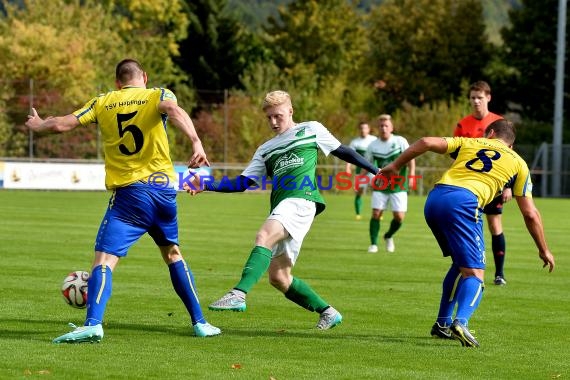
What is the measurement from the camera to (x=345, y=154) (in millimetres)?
9219

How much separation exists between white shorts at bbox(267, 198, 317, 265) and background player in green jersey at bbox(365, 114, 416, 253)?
851 cm

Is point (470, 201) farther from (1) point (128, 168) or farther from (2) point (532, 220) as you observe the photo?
(1) point (128, 168)

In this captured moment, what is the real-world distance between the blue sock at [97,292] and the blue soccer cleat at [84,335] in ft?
0.26

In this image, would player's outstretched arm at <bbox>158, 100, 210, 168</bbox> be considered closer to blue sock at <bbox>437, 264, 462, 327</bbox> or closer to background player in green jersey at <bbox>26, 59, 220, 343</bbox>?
background player in green jersey at <bbox>26, 59, 220, 343</bbox>

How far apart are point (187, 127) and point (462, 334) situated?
8.53 ft

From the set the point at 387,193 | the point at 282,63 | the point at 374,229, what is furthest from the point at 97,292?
the point at 282,63

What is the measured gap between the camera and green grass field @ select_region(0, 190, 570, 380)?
24.5 ft

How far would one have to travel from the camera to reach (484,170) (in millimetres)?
8648

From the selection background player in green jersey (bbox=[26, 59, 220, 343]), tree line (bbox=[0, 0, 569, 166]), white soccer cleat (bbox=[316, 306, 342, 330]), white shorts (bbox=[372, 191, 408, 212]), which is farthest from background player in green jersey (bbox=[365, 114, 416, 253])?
tree line (bbox=[0, 0, 569, 166])

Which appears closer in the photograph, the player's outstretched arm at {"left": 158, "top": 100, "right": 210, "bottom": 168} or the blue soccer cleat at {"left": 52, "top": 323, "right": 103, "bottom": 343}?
the player's outstretched arm at {"left": 158, "top": 100, "right": 210, "bottom": 168}

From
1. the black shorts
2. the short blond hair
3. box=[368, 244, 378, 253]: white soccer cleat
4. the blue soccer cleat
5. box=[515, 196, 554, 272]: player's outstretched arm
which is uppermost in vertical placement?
the short blond hair

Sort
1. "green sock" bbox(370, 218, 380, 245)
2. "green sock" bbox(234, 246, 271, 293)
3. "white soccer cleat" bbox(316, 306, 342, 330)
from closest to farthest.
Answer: "green sock" bbox(234, 246, 271, 293), "white soccer cleat" bbox(316, 306, 342, 330), "green sock" bbox(370, 218, 380, 245)

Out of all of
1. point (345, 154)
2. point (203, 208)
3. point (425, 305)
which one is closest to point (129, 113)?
point (345, 154)

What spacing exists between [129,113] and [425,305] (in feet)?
14.1
